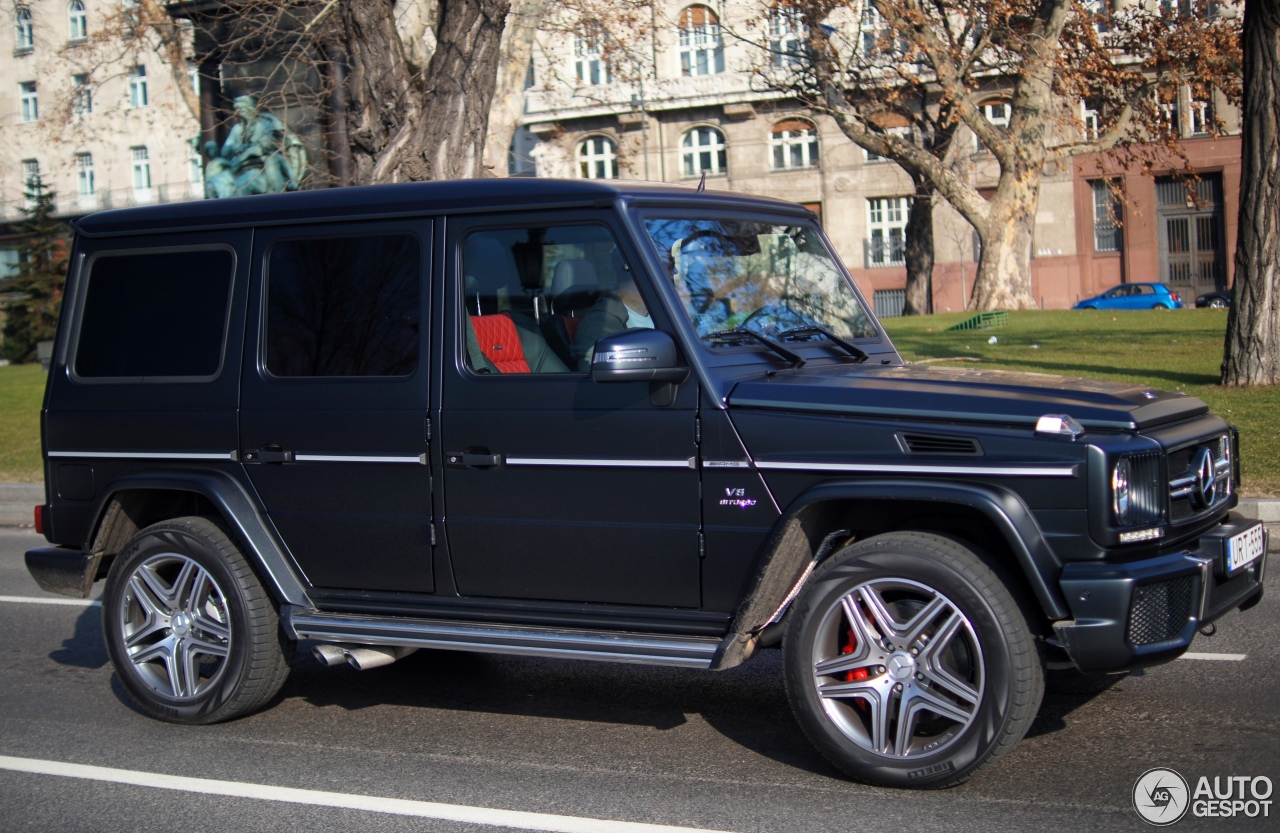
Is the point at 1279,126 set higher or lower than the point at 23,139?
lower

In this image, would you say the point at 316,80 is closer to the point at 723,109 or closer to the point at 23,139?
the point at 723,109

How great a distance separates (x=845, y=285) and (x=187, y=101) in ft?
77.3

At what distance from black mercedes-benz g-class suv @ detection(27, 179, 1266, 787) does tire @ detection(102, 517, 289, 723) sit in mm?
17

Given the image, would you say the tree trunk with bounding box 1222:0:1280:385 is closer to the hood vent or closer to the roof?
the roof

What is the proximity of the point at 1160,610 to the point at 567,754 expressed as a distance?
2274mm

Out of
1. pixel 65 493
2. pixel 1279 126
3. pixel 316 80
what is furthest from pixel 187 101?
pixel 65 493

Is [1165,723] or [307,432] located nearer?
[1165,723]

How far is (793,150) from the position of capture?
5488 cm

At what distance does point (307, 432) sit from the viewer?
5.58 metres

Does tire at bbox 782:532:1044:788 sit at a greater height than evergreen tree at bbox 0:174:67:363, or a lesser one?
lesser

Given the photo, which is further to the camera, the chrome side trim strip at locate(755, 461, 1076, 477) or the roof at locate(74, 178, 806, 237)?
the roof at locate(74, 178, 806, 237)

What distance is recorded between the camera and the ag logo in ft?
14.0

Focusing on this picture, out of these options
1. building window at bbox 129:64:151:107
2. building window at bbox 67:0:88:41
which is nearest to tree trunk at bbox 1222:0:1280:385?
building window at bbox 129:64:151:107

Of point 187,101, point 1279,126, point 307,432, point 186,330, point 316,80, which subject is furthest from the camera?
point 187,101
